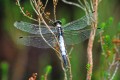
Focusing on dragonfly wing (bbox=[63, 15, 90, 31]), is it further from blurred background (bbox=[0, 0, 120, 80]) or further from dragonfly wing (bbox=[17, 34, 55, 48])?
blurred background (bbox=[0, 0, 120, 80])

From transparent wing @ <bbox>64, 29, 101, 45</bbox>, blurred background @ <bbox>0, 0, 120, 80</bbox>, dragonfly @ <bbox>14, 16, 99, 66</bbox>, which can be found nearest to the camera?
dragonfly @ <bbox>14, 16, 99, 66</bbox>

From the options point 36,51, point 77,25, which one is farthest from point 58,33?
point 36,51

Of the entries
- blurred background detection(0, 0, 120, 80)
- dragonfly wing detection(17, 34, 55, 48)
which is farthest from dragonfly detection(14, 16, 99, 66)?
blurred background detection(0, 0, 120, 80)

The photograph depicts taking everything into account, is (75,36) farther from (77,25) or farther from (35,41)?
(35,41)

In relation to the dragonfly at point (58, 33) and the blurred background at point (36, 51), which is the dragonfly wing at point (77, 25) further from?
the blurred background at point (36, 51)

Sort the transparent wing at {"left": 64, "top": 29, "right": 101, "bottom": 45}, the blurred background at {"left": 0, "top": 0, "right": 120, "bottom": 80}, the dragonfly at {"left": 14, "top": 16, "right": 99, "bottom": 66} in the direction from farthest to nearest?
the blurred background at {"left": 0, "top": 0, "right": 120, "bottom": 80}
the transparent wing at {"left": 64, "top": 29, "right": 101, "bottom": 45}
the dragonfly at {"left": 14, "top": 16, "right": 99, "bottom": 66}

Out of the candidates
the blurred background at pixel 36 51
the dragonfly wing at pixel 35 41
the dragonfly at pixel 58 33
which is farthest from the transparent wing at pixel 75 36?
the blurred background at pixel 36 51

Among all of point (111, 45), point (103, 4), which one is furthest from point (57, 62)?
point (111, 45)
